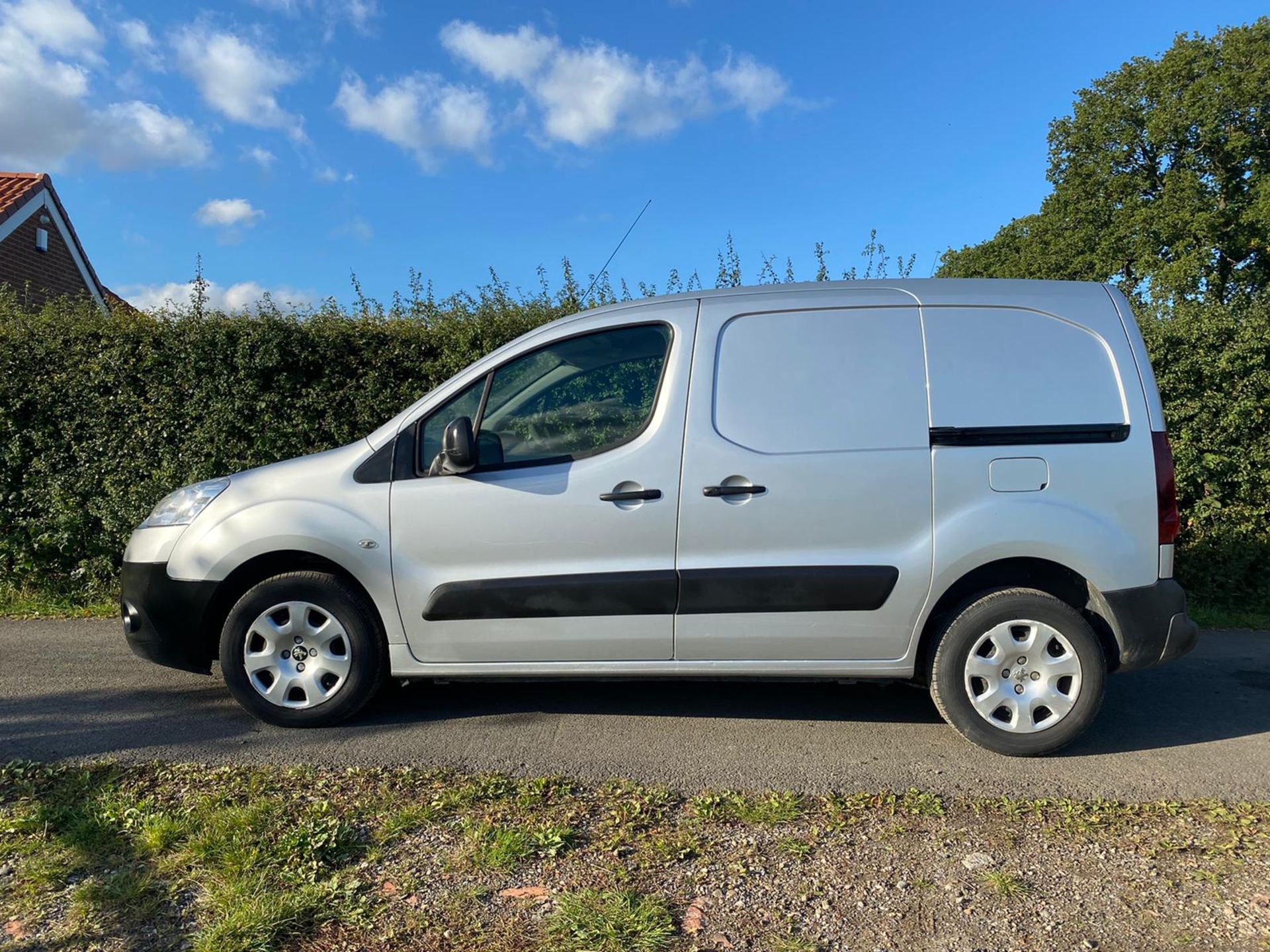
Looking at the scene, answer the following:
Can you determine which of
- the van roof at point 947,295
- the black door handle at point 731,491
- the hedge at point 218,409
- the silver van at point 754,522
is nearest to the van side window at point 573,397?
the silver van at point 754,522

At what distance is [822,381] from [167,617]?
3.21 meters

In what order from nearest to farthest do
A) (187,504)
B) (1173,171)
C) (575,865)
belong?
1. (575,865)
2. (187,504)
3. (1173,171)

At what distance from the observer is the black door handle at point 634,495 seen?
12.2 ft

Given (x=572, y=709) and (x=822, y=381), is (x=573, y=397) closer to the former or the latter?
(x=822, y=381)

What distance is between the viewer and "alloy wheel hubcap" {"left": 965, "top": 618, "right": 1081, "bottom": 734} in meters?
3.63

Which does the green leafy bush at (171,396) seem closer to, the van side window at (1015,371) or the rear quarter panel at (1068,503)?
the van side window at (1015,371)

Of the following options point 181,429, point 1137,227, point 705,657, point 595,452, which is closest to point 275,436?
point 181,429

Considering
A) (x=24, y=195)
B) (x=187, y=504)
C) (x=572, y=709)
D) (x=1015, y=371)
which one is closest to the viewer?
(x=1015, y=371)

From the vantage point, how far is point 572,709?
14.1ft

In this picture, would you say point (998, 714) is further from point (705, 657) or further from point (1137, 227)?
point (1137, 227)

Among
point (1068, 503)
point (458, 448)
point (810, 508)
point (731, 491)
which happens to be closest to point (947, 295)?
point (1068, 503)

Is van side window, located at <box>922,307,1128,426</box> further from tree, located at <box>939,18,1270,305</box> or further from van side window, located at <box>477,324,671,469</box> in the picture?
tree, located at <box>939,18,1270,305</box>

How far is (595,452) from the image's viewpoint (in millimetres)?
3805

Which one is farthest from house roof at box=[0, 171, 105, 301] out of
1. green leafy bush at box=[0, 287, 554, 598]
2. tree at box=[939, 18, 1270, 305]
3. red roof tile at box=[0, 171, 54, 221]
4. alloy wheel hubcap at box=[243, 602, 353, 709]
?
tree at box=[939, 18, 1270, 305]
